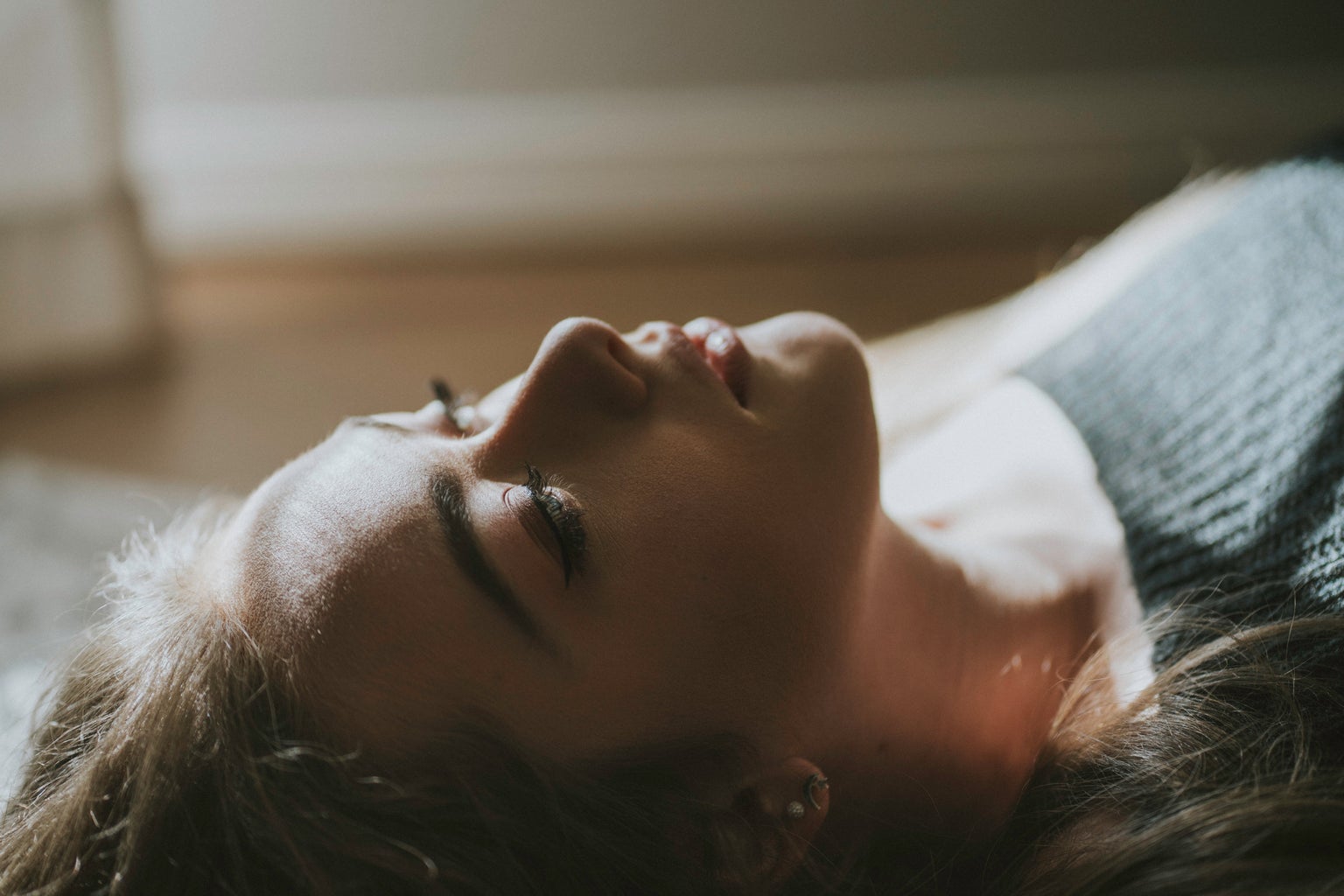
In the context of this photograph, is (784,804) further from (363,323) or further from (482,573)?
(363,323)

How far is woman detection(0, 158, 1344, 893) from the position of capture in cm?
77

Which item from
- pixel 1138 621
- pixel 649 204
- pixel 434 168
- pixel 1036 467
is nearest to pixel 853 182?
pixel 649 204

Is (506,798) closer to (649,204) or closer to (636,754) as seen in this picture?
(636,754)

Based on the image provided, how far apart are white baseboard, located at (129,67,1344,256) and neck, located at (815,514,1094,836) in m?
1.81

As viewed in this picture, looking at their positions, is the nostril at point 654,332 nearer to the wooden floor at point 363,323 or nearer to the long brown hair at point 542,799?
the long brown hair at point 542,799

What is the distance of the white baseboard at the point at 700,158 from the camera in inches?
102

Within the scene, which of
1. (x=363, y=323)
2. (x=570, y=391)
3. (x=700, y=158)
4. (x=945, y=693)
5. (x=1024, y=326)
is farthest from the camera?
(x=700, y=158)

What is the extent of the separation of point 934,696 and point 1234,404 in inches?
15.8

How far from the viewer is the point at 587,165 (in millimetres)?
2654

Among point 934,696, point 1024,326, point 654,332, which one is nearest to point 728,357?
point 654,332

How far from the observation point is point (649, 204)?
2.70 metres

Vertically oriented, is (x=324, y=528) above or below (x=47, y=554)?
above

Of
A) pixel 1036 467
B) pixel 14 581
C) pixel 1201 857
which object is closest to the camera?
pixel 1201 857

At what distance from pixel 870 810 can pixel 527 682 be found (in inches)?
13.8
